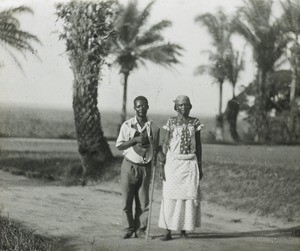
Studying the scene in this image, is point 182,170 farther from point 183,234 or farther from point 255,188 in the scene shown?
point 255,188

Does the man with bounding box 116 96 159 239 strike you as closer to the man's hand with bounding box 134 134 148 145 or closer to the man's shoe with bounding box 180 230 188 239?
the man's hand with bounding box 134 134 148 145

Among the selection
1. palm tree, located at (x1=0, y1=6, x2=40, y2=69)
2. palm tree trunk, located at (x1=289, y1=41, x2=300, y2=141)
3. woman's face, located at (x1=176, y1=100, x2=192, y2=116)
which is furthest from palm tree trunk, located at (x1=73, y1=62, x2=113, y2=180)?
palm tree trunk, located at (x1=289, y1=41, x2=300, y2=141)

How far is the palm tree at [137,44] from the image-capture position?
16.8 feet

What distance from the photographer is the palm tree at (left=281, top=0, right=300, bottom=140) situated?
4.56 meters

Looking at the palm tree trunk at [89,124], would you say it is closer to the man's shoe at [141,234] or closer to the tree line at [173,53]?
the tree line at [173,53]

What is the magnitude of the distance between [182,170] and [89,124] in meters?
1.21

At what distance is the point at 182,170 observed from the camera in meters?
4.89

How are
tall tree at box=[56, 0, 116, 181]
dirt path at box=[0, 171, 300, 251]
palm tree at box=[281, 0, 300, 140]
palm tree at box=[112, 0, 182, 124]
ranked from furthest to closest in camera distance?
tall tree at box=[56, 0, 116, 181] < palm tree at box=[112, 0, 182, 124] < dirt path at box=[0, 171, 300, 251] < palm tree at box=[281, 0, 300, 140]

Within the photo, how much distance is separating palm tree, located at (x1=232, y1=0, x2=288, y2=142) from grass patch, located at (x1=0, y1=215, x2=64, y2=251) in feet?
7.01

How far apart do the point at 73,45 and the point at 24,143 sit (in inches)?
48.2

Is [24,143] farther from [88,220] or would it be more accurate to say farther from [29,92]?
[88,220]

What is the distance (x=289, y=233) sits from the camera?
16.0ft

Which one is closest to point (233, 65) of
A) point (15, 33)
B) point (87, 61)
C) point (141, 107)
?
point (141, 107)

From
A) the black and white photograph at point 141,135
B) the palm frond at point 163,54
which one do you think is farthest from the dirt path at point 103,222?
the palm frond at point 163,54
